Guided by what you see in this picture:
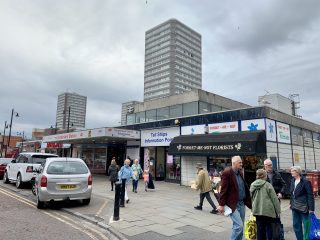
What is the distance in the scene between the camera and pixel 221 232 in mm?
7113

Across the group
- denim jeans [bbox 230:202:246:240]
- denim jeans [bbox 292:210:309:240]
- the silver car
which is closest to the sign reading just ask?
the silver car

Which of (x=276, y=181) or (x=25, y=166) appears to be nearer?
(x=276, y=181)

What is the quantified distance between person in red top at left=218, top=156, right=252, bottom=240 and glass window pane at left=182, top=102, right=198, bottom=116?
18914 mm

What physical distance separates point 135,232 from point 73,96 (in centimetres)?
9524

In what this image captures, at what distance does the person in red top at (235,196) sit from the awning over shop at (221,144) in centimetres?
858

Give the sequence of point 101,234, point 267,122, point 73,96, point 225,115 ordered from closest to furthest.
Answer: point 101,234 < point 267,122 < point 225,115 < point 73,96

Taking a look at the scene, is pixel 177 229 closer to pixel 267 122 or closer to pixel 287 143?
pixel 267 122

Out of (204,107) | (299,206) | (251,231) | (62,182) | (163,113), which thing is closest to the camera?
(299,206)

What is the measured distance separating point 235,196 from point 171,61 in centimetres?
13629

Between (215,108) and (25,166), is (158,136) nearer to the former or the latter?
(215,108)

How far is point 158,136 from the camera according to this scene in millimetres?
21094

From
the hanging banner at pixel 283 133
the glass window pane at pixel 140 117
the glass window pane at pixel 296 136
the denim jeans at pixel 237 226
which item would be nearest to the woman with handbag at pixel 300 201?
the denim jeans at pixel 237 226

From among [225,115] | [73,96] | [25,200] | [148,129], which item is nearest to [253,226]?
[25,200]

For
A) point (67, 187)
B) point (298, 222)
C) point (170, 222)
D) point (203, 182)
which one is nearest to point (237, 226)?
point (298, 222)
